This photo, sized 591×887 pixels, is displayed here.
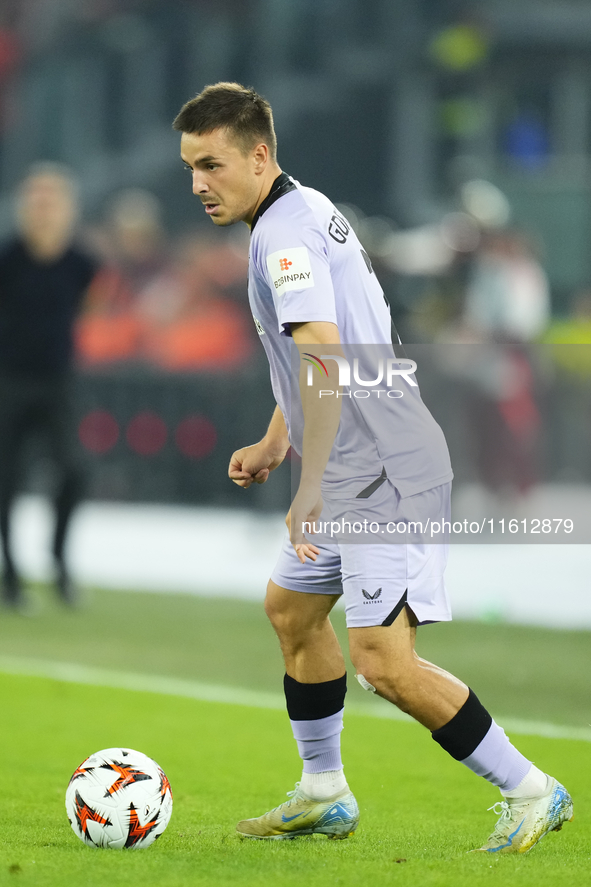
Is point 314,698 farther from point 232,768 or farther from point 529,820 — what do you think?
point 232,768

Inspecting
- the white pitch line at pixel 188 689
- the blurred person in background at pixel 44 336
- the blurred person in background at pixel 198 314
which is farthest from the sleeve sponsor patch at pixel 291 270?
the blurred person in background at pixel 198 314

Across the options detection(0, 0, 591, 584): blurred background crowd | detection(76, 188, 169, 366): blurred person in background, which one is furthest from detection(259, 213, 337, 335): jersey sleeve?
detection(76, 188, 169, 366): blurred person in background

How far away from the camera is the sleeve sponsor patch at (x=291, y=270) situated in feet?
11.5

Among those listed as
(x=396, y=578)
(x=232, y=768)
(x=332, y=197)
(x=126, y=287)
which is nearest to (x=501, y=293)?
(x=126, y=287)

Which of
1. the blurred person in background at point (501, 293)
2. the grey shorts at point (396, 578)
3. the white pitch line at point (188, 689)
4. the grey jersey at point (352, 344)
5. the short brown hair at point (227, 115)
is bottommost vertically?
the white pitch line at point (188, 689)

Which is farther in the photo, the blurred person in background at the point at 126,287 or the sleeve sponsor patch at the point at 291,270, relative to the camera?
the blurred person in background at the point at 126,287

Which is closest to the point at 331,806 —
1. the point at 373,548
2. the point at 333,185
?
the point at 373,548

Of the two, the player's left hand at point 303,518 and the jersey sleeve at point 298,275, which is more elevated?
the jersey sleeve at point 298,275

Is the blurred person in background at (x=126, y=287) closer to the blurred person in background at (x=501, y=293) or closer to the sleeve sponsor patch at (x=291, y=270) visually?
the blurred person in background at (x=501, y=293)

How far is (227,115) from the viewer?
3672mm

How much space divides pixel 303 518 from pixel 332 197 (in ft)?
54.4

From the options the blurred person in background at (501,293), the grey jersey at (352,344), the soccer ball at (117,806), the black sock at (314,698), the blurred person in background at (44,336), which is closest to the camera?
the grey jersey at (352,344)

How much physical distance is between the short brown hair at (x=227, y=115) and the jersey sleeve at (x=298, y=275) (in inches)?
11.9

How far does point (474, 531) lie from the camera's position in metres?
4.39
